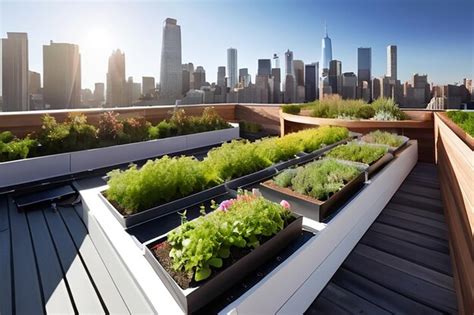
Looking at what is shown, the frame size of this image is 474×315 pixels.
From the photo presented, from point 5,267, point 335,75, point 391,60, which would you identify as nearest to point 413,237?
point 5,267

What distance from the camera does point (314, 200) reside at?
224 centimetres

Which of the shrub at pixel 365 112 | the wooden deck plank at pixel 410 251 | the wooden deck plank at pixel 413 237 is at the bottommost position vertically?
the wooden deck plank at pixel 410 251

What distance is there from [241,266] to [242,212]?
0.34m

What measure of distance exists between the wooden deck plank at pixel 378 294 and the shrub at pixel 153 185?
1.38 metres

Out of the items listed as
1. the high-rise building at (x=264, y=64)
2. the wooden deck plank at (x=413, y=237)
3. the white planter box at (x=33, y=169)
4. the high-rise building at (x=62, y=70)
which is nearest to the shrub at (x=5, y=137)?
the white planter box at (x=33, y=169)

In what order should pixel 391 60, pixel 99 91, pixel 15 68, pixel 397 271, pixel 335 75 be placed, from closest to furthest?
pixel 397 271 → pixel 15 68 → pixel 99 91 → pixel 391 60 → pixel 335 75

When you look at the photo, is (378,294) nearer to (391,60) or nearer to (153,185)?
(153,185)

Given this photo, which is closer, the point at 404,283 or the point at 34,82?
the point at 404,283

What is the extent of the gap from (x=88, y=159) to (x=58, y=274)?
2495mm

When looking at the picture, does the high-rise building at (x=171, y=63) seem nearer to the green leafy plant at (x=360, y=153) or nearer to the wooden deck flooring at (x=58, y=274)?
the green leafy plant at (x=360, y=153)

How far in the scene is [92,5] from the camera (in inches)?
229

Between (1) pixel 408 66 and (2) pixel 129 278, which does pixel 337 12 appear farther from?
(2) pixel 129 278

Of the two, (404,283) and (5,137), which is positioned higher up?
(5,137)

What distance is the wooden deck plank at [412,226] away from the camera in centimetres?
266
